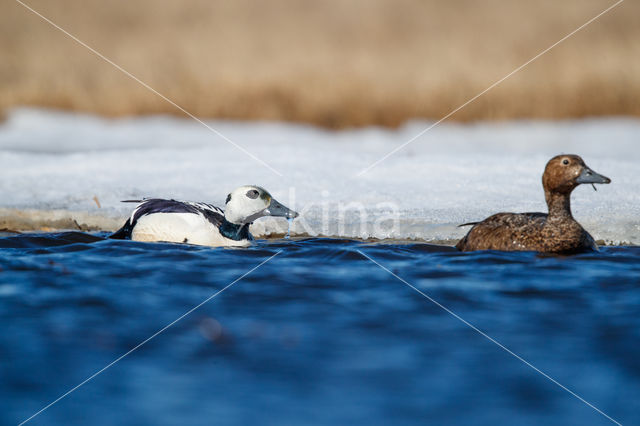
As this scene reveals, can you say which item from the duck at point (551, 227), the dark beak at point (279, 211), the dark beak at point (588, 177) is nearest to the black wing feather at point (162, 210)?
the dark beak at point (279, 211)

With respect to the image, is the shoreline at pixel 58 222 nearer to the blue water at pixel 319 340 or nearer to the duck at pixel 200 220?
the duck at pixel 200 220

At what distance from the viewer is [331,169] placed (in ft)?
28.7

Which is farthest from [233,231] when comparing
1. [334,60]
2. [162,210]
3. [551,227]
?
[334,60]

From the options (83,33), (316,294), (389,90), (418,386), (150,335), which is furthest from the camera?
(83,33)

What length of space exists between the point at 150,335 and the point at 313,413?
3.90 ft

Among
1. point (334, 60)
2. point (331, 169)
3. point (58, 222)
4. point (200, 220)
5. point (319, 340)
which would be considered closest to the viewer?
point (319, 340)

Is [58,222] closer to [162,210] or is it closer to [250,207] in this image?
[162,210]

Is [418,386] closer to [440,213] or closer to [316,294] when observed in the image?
[316,294]

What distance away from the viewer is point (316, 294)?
4.50m

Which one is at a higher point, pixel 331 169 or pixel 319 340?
pixel 331 169

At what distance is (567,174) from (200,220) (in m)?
3.07

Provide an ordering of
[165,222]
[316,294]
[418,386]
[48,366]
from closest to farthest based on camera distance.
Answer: [418,386] < [48,366] < [316,294] < [165,222]

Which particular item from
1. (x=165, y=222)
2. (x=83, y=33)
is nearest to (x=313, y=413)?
(x=165, y=222)

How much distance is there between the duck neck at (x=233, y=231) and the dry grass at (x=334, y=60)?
4271 mm
